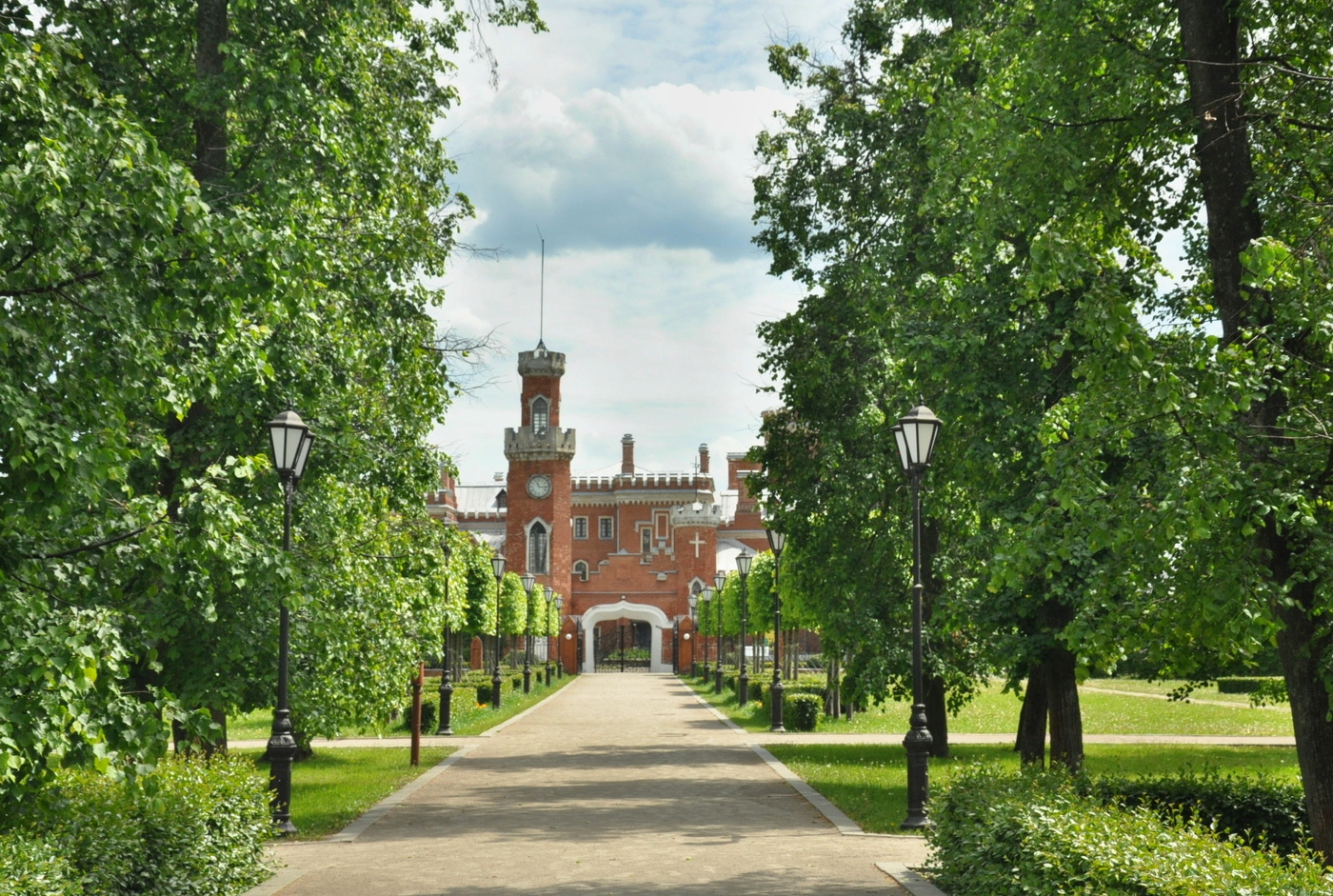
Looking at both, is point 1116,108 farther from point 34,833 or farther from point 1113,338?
point 34,833

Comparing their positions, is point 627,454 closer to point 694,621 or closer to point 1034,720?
point 694,621

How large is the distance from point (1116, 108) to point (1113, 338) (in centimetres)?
283

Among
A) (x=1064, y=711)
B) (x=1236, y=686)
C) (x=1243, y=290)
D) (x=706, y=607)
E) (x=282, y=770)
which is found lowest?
(x=1236, y=686)

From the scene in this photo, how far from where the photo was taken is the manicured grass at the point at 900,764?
14.5 meters

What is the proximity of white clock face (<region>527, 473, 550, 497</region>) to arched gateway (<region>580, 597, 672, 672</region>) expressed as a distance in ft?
24.4

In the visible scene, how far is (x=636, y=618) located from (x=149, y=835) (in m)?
64.9

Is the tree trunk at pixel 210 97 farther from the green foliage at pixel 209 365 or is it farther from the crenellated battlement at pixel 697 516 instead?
the crenellated battlement at pixel 697 516

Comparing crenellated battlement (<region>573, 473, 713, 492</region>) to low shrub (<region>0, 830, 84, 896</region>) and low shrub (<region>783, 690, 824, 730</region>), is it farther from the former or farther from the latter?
low shrub (<region>0, 830, 84, 896</region>)

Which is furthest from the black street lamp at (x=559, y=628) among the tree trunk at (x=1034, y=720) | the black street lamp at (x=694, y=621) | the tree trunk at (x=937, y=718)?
the tree trunk at (x=1034, y=720)

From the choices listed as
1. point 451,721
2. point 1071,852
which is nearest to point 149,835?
point 1071,852

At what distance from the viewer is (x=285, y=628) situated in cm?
1233

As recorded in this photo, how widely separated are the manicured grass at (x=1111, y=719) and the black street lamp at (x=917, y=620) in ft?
38.3

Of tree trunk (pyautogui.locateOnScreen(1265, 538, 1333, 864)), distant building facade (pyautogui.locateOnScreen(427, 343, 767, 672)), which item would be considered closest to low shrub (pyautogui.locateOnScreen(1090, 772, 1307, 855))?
tree trunk (pyautogui.locateOnScreen(1265, 538, 1333, 864))

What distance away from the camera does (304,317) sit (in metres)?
11.9
